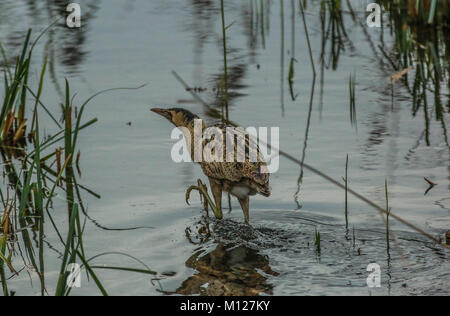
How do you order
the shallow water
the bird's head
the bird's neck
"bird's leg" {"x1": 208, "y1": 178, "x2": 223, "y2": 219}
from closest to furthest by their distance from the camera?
the shallow water
"bird's leg" {"x1": 208, "y1": 178, "x2": 223, "y2": 219}
the bird's neck
the bird's head

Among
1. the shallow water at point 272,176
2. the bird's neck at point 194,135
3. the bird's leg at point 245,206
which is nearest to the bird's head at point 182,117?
the bird's neck at point 194,135

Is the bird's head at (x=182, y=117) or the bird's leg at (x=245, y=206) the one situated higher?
the bird's head at (x=182, y=117)

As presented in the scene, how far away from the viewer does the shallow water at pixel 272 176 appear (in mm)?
5707

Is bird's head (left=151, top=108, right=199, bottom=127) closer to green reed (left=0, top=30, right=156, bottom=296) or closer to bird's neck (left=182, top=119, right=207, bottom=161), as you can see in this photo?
bird's neck (left=182, top=119, right=207, bottom=161)

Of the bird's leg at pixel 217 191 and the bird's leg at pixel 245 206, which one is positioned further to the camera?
the bird's leg at pixel 217 191

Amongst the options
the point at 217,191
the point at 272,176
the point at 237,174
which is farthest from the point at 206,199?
the point at 272,176

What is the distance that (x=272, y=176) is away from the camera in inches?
298

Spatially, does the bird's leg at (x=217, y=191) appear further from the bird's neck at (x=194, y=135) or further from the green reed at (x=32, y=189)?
the green reed at (x=32, y=189)

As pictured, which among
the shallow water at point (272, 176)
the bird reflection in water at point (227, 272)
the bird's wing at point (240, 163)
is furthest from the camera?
the bird's wing at point (240, 163)

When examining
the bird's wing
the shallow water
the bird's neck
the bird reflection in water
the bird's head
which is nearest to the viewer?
the bird reflection in water

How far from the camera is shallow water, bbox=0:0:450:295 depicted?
5707 mm

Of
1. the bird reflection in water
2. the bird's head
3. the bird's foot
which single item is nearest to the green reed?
the bird reflection in water

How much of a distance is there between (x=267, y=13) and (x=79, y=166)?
5370 mm
